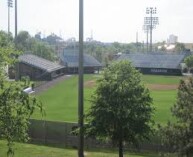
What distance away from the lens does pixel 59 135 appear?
27312 millimetres

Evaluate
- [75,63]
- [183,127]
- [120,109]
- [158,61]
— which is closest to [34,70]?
[75,63]

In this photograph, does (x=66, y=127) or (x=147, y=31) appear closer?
(x=66, y=127)

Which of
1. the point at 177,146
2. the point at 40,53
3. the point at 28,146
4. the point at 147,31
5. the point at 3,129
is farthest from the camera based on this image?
the point at 147,31

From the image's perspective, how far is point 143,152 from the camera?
25.1 m

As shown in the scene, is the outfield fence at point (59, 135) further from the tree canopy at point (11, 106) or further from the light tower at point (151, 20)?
the light tower at point (151, 20)

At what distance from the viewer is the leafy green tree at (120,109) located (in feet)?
64.0

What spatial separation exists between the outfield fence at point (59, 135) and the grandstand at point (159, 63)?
3010 inches

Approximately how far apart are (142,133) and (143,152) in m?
5.56

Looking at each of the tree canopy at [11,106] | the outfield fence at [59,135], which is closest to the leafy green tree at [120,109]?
the outfield fence at [59,135]

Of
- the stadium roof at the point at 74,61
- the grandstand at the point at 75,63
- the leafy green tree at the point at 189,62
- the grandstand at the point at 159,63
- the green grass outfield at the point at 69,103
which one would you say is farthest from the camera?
the stadium roof at the point at 74,61

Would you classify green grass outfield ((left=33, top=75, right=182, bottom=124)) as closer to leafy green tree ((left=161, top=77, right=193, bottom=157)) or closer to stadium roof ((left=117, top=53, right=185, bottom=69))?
leafy green tree ((left=161, top=77, right=193, bottom=157))

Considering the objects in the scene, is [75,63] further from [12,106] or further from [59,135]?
[12,106]

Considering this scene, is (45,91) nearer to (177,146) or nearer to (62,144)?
(62,144)

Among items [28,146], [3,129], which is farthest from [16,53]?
[28,146]
